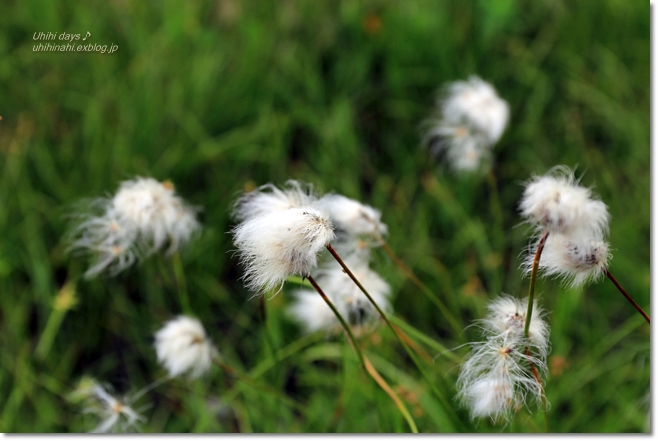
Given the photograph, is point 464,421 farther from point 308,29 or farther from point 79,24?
point 79,24

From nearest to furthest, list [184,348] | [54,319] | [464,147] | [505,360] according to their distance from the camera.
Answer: [505,360]
[184,348]
[54,319]
[464,147]

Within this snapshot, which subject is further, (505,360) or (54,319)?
(54,319)

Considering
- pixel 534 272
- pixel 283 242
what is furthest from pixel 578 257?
pixel 283 242

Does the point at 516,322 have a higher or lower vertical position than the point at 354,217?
lower

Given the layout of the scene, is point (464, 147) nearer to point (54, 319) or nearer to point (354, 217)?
point (354, 217)

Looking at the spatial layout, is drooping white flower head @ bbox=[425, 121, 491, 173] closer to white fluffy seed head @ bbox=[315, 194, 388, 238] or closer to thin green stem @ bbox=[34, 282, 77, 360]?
white fluffy seed head @ bbox=[315, 194, 388, 238]

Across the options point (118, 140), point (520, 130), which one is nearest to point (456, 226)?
point (520, 130)

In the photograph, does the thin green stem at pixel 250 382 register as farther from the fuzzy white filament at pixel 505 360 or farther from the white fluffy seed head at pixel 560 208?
the white fluffy seed head at pixel 560 208

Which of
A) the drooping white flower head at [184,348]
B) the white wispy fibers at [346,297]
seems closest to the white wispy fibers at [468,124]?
the white wispy fibers at [346,297]
